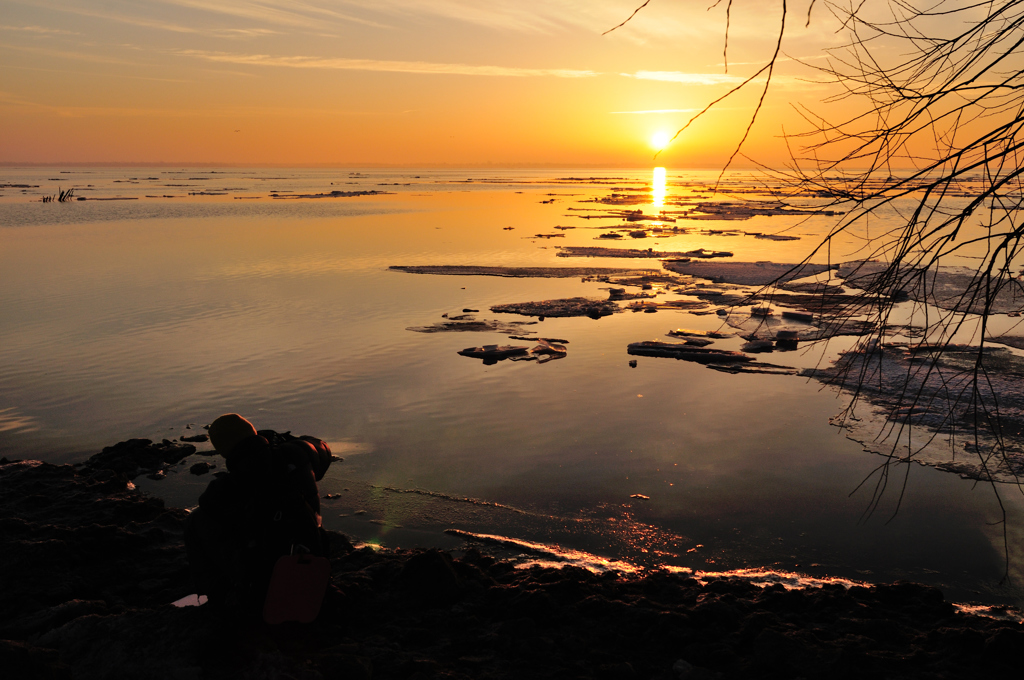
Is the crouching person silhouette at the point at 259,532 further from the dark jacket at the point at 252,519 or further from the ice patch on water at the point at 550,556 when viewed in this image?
the ice patch on water at the point at 550,556

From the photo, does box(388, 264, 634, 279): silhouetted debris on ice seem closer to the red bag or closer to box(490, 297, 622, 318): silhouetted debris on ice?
box(490, 297, 622, 318): silhouetted debris on ice

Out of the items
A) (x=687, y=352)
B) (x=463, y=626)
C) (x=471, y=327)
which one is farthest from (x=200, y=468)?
(x=687, y=352)

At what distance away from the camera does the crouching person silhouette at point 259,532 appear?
3715mm

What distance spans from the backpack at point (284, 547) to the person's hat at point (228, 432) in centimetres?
19

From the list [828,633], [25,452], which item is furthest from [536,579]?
[25,452]

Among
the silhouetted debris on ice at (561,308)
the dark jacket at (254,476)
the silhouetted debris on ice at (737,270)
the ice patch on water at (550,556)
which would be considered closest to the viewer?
the dark jacket at (254,476)

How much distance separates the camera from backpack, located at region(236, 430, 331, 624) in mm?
3730

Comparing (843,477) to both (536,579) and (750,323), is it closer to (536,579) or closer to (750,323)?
(536,579)

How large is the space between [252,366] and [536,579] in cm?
729

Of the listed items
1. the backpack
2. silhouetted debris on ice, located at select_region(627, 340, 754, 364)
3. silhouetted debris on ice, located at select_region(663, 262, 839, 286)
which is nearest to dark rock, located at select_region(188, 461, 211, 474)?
the backpack

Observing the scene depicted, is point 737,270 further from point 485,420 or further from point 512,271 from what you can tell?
point 485,420

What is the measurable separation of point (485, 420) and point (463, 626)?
4298mm

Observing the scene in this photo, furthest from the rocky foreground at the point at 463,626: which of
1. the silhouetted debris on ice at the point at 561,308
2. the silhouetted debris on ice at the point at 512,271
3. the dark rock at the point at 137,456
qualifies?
the silhouetted debris on ice at the point at 512,271

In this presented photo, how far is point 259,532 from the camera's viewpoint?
12.6ft
